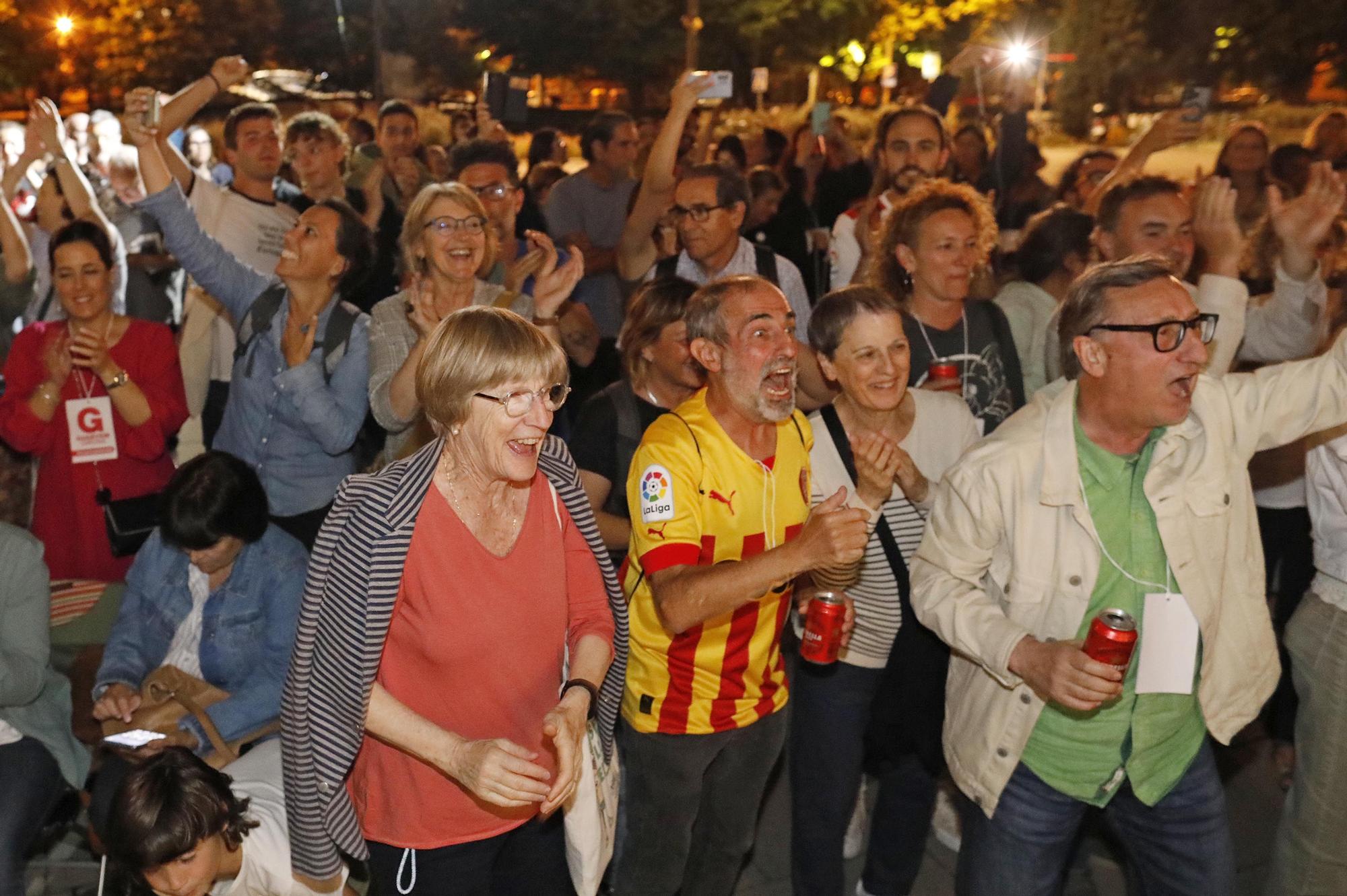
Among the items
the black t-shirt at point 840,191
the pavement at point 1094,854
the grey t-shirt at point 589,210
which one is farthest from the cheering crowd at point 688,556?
the black t-shirt at point 840,191

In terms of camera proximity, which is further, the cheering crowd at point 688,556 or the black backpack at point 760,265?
the black backpack at point 760,265

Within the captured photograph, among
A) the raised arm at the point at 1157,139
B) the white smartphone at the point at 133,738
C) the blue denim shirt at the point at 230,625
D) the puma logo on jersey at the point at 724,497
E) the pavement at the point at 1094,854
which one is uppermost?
the raised arm at the point at 1157,139

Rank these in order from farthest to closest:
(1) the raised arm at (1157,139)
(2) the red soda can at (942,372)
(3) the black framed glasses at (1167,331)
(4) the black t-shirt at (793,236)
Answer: (4) the black t-shirt at (793,236) → (1) the raised arm at (1157,139) → (2) the red soda can at (942,372) → (3) the black framed glasses at (1167,331)

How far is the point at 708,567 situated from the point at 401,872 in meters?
1.00

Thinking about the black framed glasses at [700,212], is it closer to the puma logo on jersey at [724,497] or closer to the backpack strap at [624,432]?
the backpack strap at [624,432]

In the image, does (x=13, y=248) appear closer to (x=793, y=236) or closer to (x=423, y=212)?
→ (x=423, y=212)

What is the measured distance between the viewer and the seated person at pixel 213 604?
3.94m

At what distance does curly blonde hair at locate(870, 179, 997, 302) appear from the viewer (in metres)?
4.57

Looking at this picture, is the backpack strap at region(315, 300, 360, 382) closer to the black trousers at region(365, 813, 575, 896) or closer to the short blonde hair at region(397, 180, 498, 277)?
the short blonde hair at region(397, 180, 498, 277)

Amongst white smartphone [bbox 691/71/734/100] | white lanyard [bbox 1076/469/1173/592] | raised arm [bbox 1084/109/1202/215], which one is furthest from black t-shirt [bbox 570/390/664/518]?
raised arm [bbox 1084/109/1202/215]

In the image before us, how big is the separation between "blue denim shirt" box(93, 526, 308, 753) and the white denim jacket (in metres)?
2.05

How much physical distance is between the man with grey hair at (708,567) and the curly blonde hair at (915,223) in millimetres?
1302

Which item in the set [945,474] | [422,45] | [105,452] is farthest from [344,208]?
[422,45]

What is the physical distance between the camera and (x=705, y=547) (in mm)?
3307
